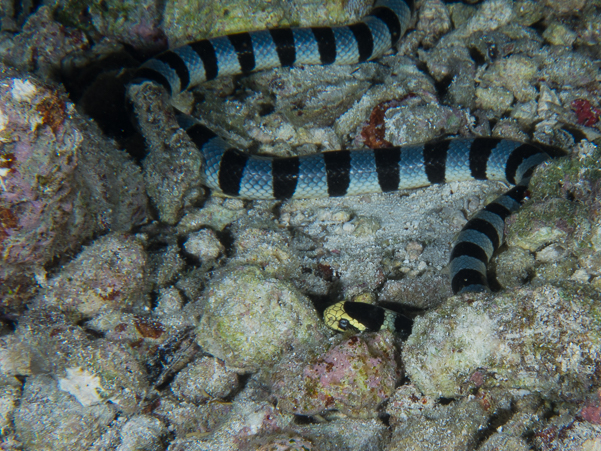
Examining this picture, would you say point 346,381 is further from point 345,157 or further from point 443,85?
point 443,85

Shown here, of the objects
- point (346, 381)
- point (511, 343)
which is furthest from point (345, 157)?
point (511, 343)

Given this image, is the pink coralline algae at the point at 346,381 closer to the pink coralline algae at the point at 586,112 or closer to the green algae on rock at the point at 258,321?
the green algae on rock at the point at 258,321

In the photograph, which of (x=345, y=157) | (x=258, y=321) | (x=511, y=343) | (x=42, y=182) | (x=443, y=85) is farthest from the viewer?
(x=443, y=85)

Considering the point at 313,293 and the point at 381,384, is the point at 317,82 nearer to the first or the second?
the point at 313,293

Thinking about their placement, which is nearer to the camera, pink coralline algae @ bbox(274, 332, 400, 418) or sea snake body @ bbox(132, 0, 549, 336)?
pink coralline algae @ bbox(274, 332, 400, 418)

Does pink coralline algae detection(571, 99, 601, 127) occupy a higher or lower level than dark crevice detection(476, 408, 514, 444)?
higher

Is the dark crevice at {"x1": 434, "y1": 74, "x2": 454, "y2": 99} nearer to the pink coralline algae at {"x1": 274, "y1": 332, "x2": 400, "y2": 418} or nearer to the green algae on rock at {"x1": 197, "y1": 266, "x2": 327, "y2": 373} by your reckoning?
the green algae on rock at {"x1": 197, "y1": 266, "x2": 327, "y2": 373}

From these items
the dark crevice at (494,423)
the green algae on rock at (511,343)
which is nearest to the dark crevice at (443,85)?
the green algae on rock at (511,343)

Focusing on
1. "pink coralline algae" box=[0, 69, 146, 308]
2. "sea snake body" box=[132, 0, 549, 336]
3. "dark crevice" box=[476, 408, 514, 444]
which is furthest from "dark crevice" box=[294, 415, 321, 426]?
"pink coralline algae" box=[0, 69, 146, 308]
